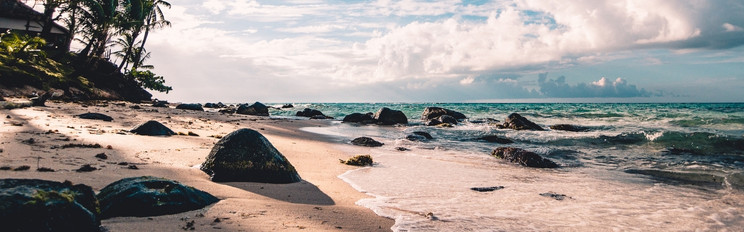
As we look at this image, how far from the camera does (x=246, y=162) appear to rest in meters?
5.84

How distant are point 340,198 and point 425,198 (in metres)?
1.21

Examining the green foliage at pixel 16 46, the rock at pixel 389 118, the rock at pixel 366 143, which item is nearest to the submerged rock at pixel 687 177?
the rock at pixel 366 143

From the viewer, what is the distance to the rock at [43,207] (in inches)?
102

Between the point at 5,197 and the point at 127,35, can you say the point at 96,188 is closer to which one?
the point at 5,197

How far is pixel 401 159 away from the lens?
10016 millimetres

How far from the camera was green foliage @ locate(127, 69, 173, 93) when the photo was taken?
35312 millimetres

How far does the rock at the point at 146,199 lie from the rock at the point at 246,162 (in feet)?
5.28

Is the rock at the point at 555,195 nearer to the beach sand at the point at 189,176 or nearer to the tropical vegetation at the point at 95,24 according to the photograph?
the beach sand at the point at 189,176

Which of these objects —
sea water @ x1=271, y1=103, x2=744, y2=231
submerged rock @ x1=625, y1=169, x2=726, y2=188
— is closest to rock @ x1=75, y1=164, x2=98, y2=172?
sea water @ x1=271, y1=103, x2=744, y2=231

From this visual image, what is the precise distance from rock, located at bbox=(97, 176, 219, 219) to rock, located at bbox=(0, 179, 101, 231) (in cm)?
59

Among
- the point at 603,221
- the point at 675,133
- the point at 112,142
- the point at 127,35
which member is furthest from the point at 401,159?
the point at 127,35

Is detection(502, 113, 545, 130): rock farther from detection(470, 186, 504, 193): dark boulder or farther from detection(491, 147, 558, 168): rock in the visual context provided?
detection(470, 186, 504, 193): dark boulder

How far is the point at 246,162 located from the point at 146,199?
2088 millimetres

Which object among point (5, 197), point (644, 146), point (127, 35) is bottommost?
point (644, 146)
